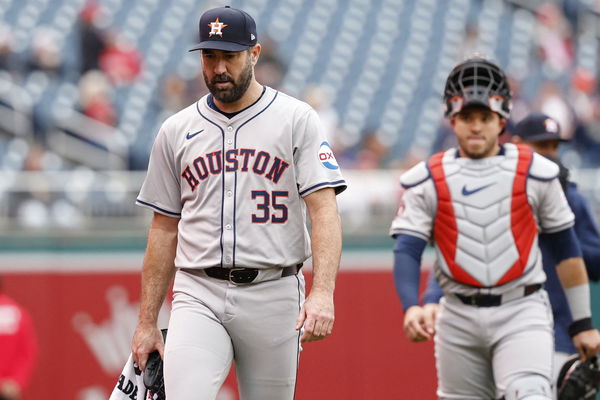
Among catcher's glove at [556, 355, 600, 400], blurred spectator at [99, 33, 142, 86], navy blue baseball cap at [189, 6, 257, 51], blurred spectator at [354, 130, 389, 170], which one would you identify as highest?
blurred spectator at [99, 33, 142, 86]

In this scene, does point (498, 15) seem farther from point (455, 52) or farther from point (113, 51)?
point (113, 51)

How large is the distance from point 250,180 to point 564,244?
1.52 meters

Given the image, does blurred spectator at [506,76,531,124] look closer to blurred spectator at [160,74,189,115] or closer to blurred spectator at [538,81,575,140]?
blurred spectator at [538,81,575,140]

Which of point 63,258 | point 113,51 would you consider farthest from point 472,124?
point 113,51

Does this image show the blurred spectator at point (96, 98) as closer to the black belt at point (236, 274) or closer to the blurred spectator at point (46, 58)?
the blurred spectator at point (46, 58)

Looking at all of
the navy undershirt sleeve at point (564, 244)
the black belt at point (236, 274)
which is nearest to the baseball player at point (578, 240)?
the navy undershirt sleeve at point (564, 244)

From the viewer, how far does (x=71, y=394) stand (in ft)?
29.2

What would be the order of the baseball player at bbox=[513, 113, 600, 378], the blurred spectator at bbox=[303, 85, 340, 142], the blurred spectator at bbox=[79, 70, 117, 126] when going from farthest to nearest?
the blurred spectator at bbox=[303, 85, 340, 142]
the blurred spectator at bbox=[79, 70, 117, 126]
the baseball player at bbox=[513, 113, 600, 378]

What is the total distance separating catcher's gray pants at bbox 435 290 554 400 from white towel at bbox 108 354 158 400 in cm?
134

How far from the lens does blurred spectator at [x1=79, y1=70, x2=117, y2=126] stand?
11336 mm

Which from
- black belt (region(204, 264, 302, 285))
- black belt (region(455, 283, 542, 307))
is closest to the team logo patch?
black belt (region(204, 264, 302, 285))

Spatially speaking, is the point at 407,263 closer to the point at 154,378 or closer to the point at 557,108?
the point at 154,378

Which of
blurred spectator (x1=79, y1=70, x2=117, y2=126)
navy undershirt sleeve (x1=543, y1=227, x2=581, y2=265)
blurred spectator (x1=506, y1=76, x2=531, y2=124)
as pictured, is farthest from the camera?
blurred spectator (x1=506, y1=76, x2=531, y2=124)

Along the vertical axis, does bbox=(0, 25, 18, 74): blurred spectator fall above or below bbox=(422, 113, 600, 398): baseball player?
above
